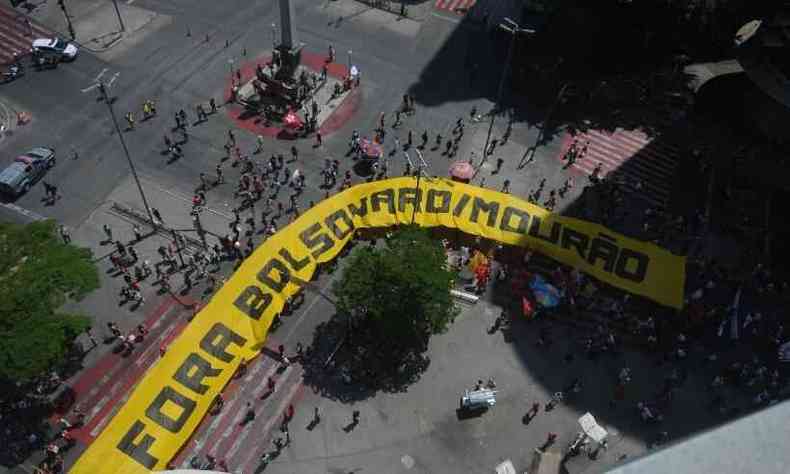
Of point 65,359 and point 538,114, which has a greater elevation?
point 538,114

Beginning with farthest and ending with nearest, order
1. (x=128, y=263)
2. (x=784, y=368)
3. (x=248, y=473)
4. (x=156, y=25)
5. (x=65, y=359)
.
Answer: (x=156, y=25)
(x=128, y=263)
(x=784, y=368)
(x=65, y=359)
(x=248, y=473)

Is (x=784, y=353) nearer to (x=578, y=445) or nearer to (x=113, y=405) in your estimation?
(x=578, y=445)

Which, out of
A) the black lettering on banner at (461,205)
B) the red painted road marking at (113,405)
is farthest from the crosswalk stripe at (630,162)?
the red painted road marking at (113,405)

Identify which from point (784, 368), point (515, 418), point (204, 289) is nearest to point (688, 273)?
point (784, 368)

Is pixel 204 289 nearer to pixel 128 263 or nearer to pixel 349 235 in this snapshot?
pixel 128 263

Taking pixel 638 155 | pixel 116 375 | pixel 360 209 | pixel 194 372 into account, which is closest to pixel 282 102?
pixel 360 209

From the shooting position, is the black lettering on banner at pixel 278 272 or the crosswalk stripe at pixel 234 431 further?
the black lettering on banner at pixel 278 272

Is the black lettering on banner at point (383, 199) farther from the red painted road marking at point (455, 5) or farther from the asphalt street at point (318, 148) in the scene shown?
the red painted road marking at point (455, 5)
